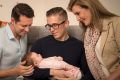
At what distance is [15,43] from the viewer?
7.06ft

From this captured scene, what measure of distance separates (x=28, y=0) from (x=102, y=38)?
3.62 ft

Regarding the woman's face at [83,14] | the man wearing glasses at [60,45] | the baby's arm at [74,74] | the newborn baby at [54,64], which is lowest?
the baby's arm at [74,74]

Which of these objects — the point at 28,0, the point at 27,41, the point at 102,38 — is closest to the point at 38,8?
the point at 28,0

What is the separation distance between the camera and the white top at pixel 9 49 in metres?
2.08

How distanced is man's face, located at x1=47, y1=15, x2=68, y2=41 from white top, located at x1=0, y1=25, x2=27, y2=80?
0.33m

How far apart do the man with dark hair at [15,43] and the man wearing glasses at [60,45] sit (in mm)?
146

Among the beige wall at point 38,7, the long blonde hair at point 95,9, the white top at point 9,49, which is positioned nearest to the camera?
the long blonde hair at point 95,9

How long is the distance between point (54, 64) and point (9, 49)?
407mm

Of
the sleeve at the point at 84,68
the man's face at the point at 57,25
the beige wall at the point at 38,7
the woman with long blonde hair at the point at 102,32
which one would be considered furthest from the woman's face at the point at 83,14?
the beige wall at the point at 38,7

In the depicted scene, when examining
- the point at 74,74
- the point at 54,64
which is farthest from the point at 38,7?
the point at 74,74

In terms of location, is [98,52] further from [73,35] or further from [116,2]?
[116,2]

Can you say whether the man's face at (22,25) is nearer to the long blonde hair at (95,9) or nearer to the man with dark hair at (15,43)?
the man with dark hair at (15,43)

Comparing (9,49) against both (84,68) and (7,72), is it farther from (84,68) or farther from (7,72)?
(84,68)

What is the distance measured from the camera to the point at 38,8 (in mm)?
2658
